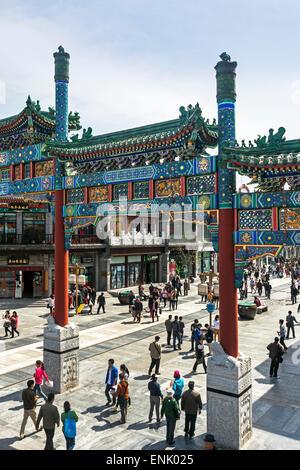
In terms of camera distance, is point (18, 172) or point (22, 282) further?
point (22, 282)

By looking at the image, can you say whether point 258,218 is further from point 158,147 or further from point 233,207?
point 158,147

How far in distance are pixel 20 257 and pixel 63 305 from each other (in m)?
18.7

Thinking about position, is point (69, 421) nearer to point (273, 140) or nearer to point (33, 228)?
point (273, 140)

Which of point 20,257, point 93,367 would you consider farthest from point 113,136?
point 20,257

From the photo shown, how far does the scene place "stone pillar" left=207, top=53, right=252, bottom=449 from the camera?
Result: 8367mm

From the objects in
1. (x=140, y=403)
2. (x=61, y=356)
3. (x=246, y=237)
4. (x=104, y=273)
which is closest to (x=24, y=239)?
(x=104, y=273)

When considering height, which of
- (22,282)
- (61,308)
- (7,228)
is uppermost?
(7,228)

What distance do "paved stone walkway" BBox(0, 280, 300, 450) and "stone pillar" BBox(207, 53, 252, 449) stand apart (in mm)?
673

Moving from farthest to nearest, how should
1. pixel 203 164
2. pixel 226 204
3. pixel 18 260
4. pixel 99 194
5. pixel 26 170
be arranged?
pixel 18 260, pixel 26 170, pixel 99 194, pixel 203 164, pixel 226 204

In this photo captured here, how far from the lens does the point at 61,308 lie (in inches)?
467

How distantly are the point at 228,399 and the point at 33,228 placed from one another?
83.7ft

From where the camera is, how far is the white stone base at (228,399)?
8320 mm

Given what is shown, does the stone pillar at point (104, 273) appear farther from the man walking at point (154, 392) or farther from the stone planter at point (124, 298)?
the man walking at point (154, 392)
